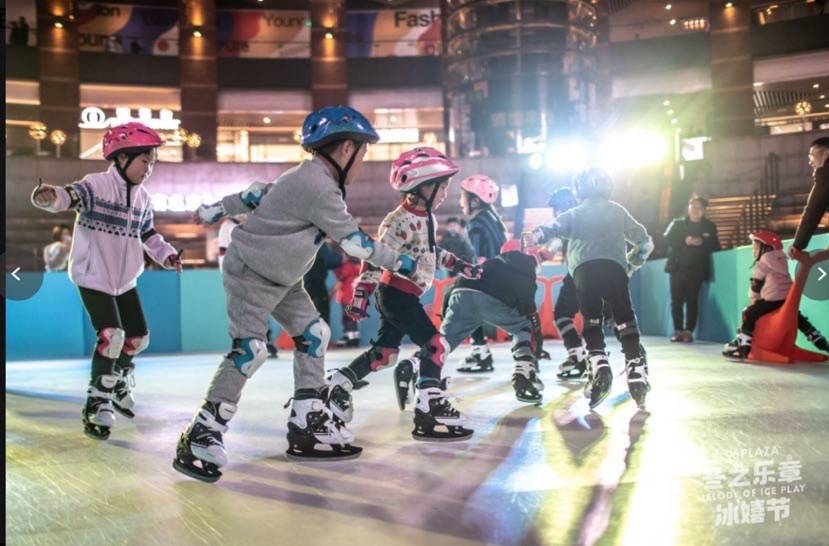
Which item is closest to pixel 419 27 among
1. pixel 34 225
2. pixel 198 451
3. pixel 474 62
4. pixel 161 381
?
pixel 474 62

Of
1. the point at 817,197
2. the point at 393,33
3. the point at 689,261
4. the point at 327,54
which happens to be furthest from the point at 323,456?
the point at 393,33

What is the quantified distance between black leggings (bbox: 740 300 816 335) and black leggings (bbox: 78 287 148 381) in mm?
5592

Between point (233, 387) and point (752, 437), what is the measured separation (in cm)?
227

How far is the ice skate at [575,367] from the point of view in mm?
6645

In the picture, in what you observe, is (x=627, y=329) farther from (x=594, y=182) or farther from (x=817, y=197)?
(x=817, y=197)

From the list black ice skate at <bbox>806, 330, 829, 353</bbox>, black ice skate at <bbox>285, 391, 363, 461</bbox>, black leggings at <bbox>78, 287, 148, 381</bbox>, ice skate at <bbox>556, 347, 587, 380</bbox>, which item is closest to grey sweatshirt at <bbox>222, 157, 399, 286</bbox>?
black ice skate at <bbox>285, 391, 363, 461</bbox>

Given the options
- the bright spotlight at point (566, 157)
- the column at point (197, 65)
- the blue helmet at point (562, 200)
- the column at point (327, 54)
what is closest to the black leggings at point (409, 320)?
the blue helmet at point (562, 200)

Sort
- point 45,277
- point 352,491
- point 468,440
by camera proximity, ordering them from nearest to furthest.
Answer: point 352,491 < point 468,440 < point 45,277

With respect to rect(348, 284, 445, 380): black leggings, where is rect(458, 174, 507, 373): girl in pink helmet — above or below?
above

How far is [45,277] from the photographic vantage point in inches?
449

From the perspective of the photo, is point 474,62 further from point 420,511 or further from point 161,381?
point 420,511

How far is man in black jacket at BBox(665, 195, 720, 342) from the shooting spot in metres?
10.4

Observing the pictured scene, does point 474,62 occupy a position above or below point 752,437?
above

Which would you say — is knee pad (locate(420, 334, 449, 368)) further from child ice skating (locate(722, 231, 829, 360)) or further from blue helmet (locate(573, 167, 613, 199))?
child ice skating (locate(722, 231, 829, 360))
